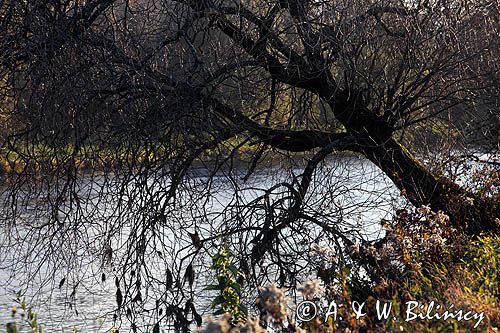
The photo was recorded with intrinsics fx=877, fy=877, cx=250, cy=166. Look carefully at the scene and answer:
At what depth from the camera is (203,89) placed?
6.82 m

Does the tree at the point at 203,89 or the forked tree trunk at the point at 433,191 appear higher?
the tree at the point at 203,89

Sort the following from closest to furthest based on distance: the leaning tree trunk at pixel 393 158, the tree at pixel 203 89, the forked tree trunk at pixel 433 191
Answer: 1. the tree at pixel 203 89
2. the forked tree trunk at pixel 433 191
3. the leaning tree trunk at pixel 393 158

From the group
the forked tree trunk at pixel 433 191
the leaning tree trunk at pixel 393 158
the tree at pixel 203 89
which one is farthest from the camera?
the leaning tree trunk at pixel 393 158

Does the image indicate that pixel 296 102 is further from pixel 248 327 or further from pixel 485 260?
pixel 248 327

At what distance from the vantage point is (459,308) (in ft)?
12.9

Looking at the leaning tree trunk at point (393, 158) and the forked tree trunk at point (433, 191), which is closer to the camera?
the forked tree trunk at point (433, 191)

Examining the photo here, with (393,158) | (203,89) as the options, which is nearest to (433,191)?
(393,158)

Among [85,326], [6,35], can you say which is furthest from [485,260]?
[85,326]

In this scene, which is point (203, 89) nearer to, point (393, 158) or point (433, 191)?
point (393, 158)

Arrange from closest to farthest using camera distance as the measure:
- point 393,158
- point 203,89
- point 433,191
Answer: point 203,89 < point 433,191 < point 393,158

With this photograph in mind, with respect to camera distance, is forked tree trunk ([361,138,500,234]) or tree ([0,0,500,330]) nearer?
tree ([0,0,500,330])

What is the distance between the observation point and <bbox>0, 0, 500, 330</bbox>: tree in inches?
257

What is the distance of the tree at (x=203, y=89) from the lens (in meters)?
6.53

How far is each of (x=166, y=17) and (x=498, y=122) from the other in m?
3.34
